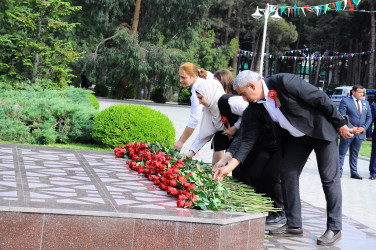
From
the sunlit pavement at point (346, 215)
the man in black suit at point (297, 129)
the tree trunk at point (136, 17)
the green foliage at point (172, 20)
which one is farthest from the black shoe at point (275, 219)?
the tree trunk at point (136, 17)

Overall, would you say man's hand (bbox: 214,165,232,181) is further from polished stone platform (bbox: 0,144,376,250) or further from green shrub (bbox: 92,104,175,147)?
green shrub (bbox: 92,104,175,147)

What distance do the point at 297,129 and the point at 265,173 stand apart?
1043 millimetres

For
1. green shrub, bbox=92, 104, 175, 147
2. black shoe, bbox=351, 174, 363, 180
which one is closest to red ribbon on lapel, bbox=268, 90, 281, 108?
green shrub, bbox=92, 104, 175, 147

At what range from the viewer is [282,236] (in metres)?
5.65

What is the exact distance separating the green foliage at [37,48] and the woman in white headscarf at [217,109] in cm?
1092

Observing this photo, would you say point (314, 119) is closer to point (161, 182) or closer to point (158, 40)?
point (161, 182)

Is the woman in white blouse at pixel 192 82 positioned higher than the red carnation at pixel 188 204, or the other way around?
the woman in white blouse at pixel 192 82

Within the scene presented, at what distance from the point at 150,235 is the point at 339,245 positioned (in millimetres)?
2129

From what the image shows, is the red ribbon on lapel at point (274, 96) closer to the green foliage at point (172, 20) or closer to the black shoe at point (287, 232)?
the black shoe at point (287, 232)

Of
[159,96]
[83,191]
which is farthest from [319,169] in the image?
[159,96]

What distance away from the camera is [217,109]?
6.61 m

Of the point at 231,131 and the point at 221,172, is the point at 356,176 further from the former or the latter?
the point at 221,172

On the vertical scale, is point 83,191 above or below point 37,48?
below

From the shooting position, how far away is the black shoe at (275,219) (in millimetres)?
6184
